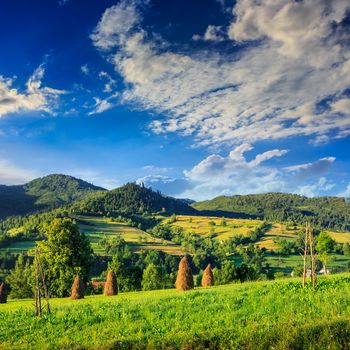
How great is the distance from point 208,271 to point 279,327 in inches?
1829

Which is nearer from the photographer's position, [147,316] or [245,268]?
[147,316]

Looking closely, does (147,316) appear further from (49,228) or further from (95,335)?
(49,228)

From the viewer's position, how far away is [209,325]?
58.8ft

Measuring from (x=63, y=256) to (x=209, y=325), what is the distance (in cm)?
5164

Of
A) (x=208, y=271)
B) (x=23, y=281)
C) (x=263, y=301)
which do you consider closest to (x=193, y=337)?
(x=263, y=301)

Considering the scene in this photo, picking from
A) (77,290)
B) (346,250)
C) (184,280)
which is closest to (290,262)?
(346,250)

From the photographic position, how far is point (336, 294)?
23.8m

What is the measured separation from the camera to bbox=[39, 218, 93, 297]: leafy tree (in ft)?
211

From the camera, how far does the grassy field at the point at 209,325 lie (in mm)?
14609

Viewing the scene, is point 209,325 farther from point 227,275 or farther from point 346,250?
point 346,250

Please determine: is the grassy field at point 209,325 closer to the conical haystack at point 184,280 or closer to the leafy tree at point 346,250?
the conical haystack at point 184,280

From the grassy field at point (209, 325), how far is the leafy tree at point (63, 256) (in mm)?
37203

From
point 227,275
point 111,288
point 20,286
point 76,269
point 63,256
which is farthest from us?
point 20,286

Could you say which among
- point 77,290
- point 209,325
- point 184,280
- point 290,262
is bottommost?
point 290,262
